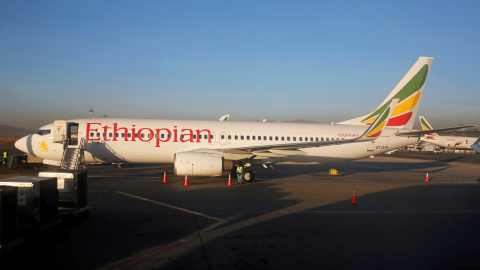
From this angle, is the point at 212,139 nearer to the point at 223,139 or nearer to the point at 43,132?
the point at 223,139

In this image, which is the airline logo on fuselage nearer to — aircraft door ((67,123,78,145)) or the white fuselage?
the white fuselage

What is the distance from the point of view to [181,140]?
19547mm

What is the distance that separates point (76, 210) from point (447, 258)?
9.93 m

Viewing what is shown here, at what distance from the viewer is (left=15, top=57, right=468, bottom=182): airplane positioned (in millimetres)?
17812

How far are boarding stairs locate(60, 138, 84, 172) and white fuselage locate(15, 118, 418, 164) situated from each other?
0.81 meters

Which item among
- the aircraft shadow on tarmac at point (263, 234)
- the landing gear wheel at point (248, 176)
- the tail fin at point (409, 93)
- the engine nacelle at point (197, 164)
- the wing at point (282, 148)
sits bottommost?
the aircraft shadow on tarmac at point (263, 234)

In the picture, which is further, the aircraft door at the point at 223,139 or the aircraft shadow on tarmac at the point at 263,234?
the aircraft door at the point at 223,139

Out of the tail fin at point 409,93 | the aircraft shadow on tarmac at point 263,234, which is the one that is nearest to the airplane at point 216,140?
the tail fin at point 409,93

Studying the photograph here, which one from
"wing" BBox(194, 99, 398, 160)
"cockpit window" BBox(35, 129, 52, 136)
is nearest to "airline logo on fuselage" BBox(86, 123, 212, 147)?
"wing" BBox(194, 99, 398, 160)

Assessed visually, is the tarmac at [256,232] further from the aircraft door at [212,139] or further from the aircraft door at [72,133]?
the aircraft door at [72,133]

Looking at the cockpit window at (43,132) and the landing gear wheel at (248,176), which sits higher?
the cockpit window at (43,132)

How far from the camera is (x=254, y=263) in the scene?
693cm

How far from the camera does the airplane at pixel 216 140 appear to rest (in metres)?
17.8

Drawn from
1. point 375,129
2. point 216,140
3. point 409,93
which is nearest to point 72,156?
point 216,140
